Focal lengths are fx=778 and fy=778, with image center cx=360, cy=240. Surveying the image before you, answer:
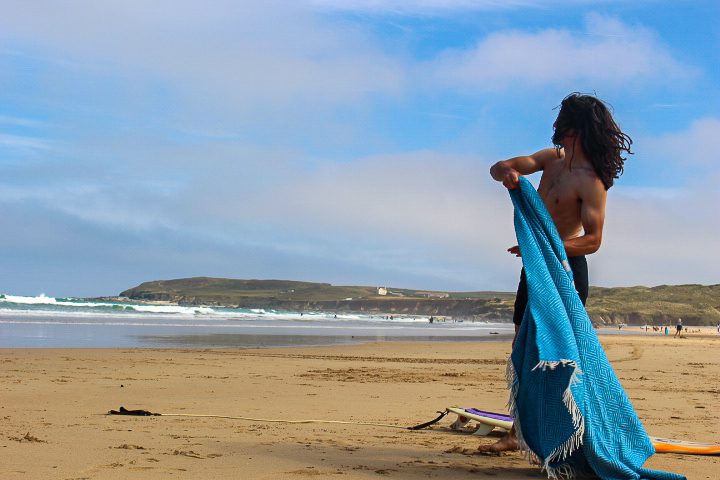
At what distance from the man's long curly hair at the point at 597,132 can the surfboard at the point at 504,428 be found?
63.5 inches

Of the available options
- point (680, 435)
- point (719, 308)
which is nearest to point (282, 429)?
point (680, 435)

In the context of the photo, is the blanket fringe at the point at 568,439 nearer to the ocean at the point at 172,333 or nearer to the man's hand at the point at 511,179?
the man's hand at the point at 511,179

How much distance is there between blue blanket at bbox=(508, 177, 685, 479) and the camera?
13.4 ft

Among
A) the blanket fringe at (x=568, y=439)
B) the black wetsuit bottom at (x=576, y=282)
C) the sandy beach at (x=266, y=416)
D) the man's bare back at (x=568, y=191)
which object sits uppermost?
the man's bare back at (x=568, y=191)

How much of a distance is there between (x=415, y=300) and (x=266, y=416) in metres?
122

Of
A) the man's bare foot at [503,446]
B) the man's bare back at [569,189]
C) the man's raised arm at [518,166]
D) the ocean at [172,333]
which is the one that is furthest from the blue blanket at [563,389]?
the ocean at [172,333]

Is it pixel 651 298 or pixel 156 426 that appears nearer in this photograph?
pixel 156 426

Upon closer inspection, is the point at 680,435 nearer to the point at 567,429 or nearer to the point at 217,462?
the point at 567,429

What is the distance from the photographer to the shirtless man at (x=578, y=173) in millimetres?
4578

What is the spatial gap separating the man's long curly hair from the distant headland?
73.5 m

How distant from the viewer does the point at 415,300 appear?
128625 mm

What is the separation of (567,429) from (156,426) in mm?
3240

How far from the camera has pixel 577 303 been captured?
4.37 metres

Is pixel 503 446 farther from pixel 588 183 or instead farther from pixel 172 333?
pixel 172 333
